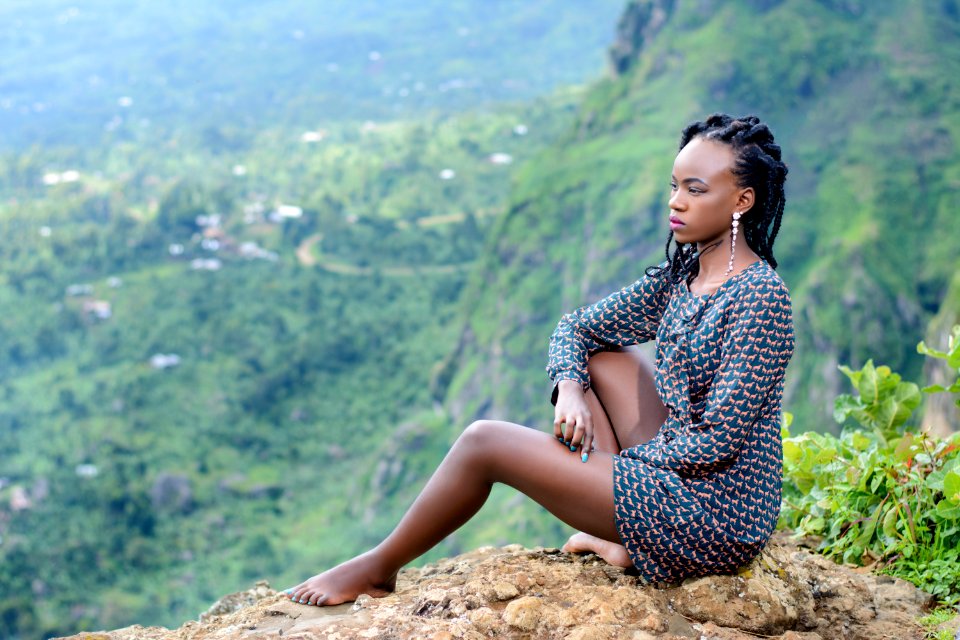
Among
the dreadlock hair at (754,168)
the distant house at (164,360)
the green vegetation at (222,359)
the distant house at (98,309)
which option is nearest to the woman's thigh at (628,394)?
the dreadlock hair at (754,168)

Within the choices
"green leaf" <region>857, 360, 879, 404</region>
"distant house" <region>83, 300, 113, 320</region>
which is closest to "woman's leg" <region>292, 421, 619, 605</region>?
"green leaf" <region>857, 360, 879, 404</region>

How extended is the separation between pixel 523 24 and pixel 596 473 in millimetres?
149370

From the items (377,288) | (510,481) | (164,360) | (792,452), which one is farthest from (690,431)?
(377,288)

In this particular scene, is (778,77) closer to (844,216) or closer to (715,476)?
(844,216)

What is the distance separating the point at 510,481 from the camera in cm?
350

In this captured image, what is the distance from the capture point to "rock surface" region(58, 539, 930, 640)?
3.32 m

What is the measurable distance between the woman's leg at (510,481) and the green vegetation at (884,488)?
1.34 m

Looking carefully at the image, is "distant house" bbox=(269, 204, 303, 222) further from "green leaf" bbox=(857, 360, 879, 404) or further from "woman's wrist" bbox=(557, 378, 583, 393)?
"woman's wrist" bbox=(557, 378, 583, 393)

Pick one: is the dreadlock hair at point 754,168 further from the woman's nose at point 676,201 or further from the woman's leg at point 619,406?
the woman's leg at point 619,406

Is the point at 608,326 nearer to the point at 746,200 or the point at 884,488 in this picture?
the point at 746,200

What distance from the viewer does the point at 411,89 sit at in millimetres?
124625

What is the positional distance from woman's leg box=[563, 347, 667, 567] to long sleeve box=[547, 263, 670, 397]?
52 millimetres

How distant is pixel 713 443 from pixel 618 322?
762 millimetres

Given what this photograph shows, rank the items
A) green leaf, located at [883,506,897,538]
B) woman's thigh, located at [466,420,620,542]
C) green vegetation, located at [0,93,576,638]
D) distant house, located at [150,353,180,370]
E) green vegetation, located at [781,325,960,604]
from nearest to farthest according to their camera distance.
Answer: woman's thigh, located at [466,420,620,542] < green vegetation, located at [781,325,960,604] < green leaf, located at [883,506,897,538] < green vegetation, located at [0,93,576,638] < distant house, located at [150,353,180,370]
